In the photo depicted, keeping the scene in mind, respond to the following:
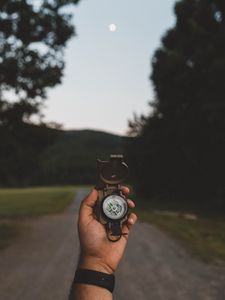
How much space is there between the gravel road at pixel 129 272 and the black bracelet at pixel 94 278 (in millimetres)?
7619

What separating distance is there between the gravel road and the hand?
7.47 m

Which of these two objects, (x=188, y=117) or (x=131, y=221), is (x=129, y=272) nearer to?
(x=131, y=221)

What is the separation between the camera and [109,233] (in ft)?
9.20

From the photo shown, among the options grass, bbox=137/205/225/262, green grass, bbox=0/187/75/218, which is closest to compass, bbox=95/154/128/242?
grass, bbox=137/205/225/262

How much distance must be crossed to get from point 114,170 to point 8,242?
17625mm

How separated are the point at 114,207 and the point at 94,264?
0.34 metres

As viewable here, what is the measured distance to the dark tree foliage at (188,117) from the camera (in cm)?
3266

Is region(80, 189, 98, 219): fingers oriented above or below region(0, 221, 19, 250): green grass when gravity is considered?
above

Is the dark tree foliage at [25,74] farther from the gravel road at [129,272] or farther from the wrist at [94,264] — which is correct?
the wrist at [94,264]

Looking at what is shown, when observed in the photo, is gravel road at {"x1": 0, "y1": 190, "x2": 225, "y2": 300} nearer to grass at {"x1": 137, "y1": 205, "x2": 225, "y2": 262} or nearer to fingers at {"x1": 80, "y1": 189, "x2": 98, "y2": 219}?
grass at {"x1": 137, "y1": 205, "x2": 225, "y2": 262}

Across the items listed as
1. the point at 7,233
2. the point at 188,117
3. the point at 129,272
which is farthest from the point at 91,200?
the point at 188,117

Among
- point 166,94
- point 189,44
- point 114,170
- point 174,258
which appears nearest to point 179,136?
point 166,94

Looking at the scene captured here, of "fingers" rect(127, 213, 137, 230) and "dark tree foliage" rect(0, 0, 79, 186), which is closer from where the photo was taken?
"fingers" rect(127, 213, 137, 230)

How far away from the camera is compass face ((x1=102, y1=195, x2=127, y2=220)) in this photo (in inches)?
112
